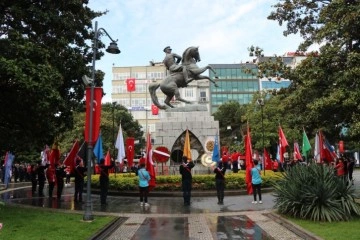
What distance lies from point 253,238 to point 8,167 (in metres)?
21.7

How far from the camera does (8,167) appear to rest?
27781 millimetres

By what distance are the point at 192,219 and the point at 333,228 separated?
4389mm

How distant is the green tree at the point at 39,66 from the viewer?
1270cm

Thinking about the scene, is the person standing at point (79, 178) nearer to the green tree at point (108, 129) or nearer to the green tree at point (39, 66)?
the green tree at point (39, 66)

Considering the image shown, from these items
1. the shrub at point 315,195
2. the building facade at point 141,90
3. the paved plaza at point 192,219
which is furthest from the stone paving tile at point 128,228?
the building facade at point 141,90

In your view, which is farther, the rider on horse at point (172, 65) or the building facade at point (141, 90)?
the building facade at point (141, 90)

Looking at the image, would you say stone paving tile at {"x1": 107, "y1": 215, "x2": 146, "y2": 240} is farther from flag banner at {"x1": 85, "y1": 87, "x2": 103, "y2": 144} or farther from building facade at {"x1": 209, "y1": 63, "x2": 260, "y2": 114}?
building facade at {"x1": 209, "y1": 63, "x2": 260, "y2": 114}

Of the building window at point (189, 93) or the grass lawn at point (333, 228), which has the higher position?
the building window at point (189, 93)

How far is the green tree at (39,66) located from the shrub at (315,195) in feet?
25.0

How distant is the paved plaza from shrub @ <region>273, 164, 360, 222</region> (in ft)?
2.14

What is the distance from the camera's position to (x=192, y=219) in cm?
1341

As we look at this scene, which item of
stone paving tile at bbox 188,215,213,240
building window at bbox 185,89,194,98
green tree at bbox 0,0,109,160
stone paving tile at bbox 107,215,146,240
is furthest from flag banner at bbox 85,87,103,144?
building window at bbox 185,89,194,98

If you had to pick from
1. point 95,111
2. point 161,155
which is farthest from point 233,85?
point 95,111

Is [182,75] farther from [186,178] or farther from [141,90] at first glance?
[141,90]
